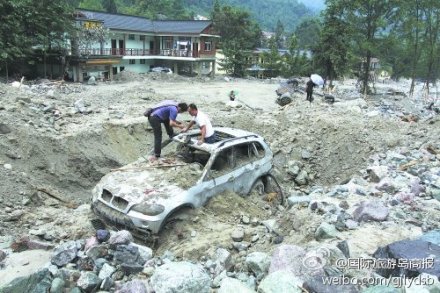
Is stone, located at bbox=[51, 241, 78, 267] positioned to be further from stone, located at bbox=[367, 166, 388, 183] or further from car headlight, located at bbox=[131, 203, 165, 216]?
stone, located at bbox=[367, 166, 388, 183]

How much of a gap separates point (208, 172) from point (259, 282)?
2.80 m

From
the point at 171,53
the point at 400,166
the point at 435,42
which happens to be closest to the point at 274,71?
the point at 171,53

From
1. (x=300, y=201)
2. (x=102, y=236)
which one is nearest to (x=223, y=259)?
(x=102, y=236)

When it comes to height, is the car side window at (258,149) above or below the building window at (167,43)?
below

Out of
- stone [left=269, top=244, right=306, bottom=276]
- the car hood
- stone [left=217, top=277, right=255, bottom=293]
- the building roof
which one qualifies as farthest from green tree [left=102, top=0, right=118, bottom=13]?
stone [left=217, top=277, right=255, bottom=293]

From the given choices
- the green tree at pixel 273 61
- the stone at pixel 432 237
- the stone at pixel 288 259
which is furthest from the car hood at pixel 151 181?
the green tree at pixel 273 61

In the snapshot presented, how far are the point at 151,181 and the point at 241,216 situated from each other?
1.77 meters

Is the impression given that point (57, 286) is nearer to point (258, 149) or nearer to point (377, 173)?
point (258, 149)

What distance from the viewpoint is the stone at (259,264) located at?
4.86 metres

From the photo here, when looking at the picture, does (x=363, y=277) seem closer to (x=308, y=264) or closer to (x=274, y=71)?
(x=308, y=264)

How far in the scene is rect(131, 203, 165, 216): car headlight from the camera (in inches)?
240

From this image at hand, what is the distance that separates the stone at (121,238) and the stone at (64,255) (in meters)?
0.49

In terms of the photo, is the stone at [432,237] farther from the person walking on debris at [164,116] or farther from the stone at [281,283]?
the person walking on debris at [164,116]

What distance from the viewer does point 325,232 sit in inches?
221
